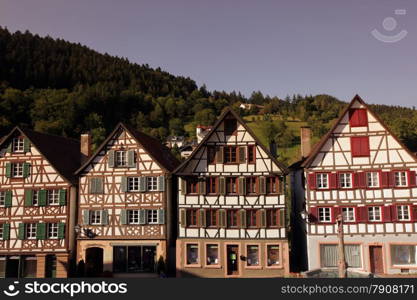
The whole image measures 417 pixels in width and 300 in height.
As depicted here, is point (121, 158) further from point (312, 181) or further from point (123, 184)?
point (312, 181)

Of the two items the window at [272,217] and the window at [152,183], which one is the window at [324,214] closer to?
the window at [272,217]

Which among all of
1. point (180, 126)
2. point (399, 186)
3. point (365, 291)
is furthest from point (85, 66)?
point (365, 291)

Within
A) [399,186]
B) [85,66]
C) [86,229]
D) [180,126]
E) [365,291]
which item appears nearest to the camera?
[365,291]

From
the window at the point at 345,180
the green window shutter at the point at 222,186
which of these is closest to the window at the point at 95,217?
the green window shutter at the point at 222,186

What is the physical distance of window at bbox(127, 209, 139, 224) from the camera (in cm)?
3256

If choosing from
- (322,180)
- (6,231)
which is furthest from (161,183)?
(6,231)

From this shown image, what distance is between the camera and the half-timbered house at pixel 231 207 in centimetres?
3103

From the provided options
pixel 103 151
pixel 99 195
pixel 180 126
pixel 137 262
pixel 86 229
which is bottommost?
pixel 137 262

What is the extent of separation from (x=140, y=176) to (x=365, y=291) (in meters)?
19.5

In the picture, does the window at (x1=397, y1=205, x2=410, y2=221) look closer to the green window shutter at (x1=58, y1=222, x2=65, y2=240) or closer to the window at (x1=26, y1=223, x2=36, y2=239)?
the green window shutter at (x1=58, y1=222, x2=65, y2=240)

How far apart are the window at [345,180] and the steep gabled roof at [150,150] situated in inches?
490

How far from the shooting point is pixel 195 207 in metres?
31.9

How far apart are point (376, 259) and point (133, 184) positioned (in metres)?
17.7

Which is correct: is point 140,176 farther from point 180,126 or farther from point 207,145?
point 180,126
